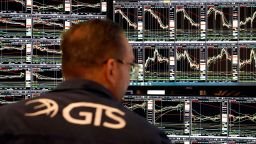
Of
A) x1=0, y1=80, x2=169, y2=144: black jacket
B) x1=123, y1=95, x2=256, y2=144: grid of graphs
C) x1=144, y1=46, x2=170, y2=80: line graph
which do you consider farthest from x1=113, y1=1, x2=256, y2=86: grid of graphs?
x1=0, y1=80, x2=169, y2=144: black jacket

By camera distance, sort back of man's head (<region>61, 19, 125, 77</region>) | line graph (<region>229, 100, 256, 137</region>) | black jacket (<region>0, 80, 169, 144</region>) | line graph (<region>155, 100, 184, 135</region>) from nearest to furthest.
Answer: black jacket (<region>0, 80, 169, 144</region>), back of man's head (<region>61, 19, 125, 77</region>), line graph (<region>229, 100, 256, 137</region>), line graph (<region>155, 100, 184, 135</region>)

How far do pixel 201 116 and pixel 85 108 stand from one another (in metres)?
1.63

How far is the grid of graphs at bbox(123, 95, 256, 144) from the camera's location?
2949 mm

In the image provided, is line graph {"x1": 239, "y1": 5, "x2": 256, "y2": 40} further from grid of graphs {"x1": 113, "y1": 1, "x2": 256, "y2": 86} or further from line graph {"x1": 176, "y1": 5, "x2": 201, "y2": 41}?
line graph {"x1": 176, "y1": 5, "x2": 201, "y2": 41}

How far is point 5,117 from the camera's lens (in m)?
1.52

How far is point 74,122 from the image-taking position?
57.4 inches

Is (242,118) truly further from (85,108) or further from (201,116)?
(85,108)

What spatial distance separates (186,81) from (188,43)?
24 centimetres

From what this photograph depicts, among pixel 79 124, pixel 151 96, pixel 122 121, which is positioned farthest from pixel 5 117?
pixel 151 96

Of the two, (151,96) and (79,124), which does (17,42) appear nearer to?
(151,96)

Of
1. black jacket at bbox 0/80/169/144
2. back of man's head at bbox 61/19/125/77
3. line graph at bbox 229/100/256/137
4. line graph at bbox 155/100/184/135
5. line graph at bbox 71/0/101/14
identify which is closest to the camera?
black jacket at bbox 0/80/169/144

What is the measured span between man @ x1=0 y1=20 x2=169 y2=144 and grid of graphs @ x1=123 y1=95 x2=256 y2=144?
1.36 metres

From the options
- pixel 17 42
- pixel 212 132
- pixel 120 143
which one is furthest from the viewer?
pixel 17 42

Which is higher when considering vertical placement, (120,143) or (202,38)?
(202,38)
